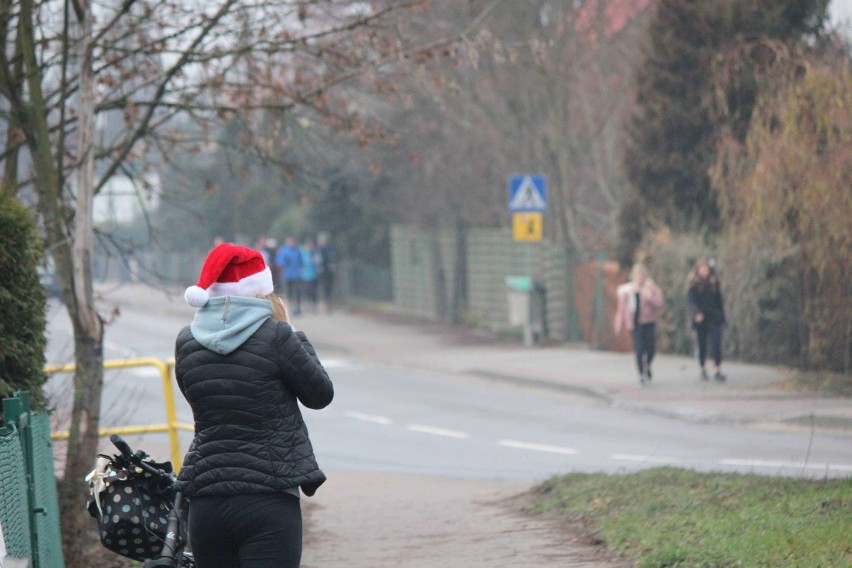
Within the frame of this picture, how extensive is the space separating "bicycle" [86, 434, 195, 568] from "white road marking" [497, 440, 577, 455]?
31.3 ft

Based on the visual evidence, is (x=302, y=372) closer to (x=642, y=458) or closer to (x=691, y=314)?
(x=642, y=458)

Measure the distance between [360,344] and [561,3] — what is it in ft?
26.8

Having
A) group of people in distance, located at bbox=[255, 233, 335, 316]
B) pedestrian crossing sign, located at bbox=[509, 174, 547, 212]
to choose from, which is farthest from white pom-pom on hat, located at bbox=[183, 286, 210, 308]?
group of people in distance, located at bbox=[255, 233, 335, 316]

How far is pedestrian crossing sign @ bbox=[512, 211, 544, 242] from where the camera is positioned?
77.6 feet

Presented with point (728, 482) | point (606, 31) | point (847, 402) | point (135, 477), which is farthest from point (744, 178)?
point (135, 477)

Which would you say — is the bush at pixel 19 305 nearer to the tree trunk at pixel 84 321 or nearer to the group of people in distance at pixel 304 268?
the tree trunk at pixel 84 321

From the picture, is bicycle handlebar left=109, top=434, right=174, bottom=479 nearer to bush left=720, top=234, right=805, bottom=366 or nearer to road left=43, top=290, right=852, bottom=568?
road left=43, top=290, right=852, bottom=568

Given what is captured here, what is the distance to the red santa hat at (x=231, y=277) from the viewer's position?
4750mm

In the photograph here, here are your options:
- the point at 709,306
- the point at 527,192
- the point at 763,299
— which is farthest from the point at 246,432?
the point at 527,192

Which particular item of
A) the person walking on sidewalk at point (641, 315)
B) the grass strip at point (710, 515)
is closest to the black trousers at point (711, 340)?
the person walking on sidewalk at point (641, 315)

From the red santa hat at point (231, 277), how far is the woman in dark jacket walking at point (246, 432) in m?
0.03

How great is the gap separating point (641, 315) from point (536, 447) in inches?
200

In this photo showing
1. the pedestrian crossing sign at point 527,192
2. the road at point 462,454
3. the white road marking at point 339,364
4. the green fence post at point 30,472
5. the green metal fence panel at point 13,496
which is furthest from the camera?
the white road marking at point 339,364

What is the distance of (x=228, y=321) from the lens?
15.3ft
